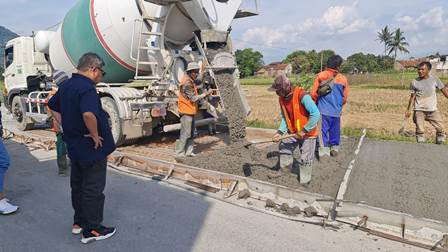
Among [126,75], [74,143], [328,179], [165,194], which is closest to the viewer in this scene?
[74,143]

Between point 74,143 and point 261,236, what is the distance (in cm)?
193

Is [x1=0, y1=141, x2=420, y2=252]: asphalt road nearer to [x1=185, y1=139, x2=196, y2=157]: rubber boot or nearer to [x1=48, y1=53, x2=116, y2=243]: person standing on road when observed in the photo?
[x1=48, y1=53, x2=116, y2=243]: person standing on road

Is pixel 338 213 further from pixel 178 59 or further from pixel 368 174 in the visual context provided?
pixel 178 59

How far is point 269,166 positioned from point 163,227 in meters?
2.22

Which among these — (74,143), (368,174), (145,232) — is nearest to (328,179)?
(368,174)

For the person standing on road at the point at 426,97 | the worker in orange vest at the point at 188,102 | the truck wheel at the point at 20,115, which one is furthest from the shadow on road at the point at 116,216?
the truck wheel at the point at 20,115

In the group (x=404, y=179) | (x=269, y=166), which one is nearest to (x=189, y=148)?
(x=269, y=166)

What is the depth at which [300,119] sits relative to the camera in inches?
163

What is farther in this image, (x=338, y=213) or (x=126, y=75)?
(x=126, y=75)

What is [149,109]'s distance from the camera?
6562 millimetres

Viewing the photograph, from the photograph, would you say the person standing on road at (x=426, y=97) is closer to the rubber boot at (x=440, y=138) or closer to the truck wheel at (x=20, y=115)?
the rubber boot at (x=440, y=138)

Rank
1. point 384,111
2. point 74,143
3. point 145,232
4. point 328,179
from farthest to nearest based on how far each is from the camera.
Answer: point 384,111 < point 328,179 < point 145,232 < point 74,143

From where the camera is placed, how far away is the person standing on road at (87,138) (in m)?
2.94

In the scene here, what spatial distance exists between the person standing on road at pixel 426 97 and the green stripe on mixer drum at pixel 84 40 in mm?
5892
